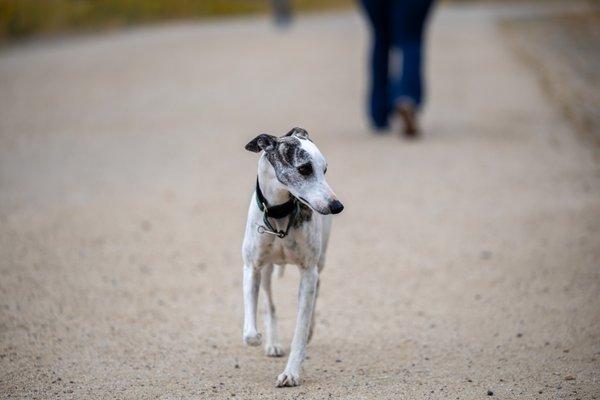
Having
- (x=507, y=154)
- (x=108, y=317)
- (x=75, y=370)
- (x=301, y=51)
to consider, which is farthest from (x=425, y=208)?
(x=301, y=51)

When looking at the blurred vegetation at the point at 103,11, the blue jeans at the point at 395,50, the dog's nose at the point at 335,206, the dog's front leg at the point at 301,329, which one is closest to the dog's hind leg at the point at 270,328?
the dog's front leg at the point at 301,329

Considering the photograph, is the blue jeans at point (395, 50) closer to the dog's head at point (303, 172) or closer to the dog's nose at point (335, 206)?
the dog's head at point (303, 172)

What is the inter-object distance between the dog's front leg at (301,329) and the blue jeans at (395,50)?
6.76 meters

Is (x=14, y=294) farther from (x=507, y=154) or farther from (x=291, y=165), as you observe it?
(x=507, y=154)

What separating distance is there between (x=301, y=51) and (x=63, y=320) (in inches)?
602

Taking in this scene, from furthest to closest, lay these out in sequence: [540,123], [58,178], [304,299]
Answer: [540,123] → [58,178] → [304,299]

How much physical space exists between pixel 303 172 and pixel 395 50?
7790 millimetres

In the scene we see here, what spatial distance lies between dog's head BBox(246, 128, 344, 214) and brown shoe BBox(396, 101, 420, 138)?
22.9ft

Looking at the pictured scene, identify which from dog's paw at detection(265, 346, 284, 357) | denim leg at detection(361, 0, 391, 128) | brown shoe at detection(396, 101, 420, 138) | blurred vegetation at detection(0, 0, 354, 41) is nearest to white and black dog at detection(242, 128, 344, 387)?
dog's paw at detection(265, 346, 284, 357)

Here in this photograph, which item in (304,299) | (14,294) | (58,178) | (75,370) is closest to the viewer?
(304,299)

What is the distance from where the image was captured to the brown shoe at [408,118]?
1181cm

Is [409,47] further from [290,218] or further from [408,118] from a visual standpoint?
[290,218]

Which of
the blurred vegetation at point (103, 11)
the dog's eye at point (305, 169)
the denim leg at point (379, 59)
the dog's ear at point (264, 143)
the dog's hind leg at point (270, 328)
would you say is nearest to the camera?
the dog's eye at point (305, 169)

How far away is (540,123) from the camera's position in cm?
1316
